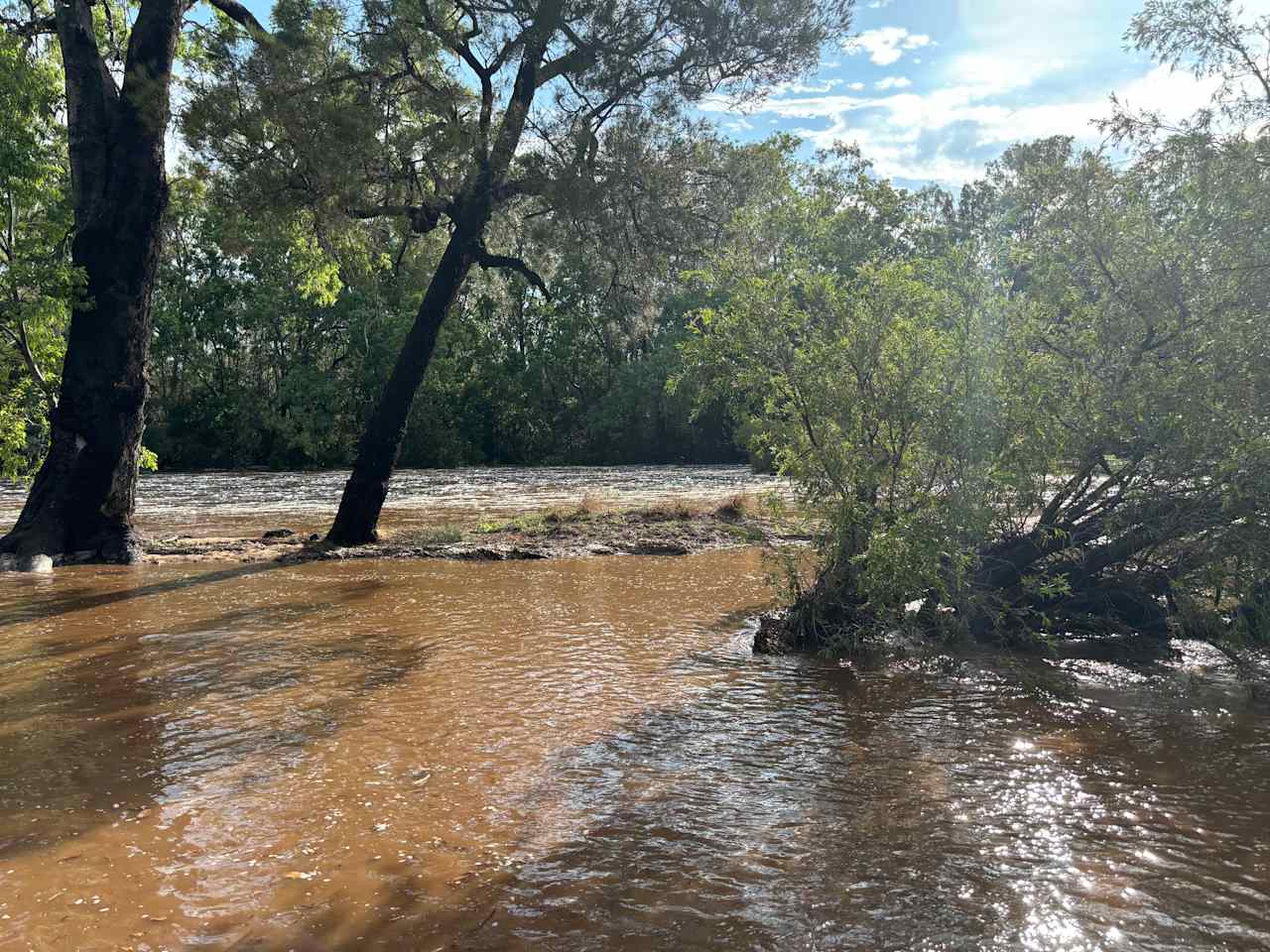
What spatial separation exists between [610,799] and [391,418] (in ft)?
34.6

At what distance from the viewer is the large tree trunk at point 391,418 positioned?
45.5 feet

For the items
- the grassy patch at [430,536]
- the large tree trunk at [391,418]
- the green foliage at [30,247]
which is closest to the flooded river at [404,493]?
the grassy patch at [430,536]

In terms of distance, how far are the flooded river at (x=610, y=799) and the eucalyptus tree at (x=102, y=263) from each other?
5.19 metres

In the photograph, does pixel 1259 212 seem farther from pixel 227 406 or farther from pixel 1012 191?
pixel 227 406

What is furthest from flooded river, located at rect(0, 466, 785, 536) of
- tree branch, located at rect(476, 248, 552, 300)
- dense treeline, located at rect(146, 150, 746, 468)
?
dense treeline, located at rect(146, 150, 746, 468)

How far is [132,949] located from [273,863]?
2.15 ft

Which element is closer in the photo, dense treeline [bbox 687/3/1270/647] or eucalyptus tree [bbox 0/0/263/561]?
dense treeline [bbox 687/3/1270/647]

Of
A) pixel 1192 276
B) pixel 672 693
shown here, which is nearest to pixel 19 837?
pixel 672 693

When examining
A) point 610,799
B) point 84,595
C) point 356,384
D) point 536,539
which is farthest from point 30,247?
point 356,384

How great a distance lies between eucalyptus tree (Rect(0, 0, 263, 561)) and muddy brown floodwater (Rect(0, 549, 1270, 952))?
17.6ft

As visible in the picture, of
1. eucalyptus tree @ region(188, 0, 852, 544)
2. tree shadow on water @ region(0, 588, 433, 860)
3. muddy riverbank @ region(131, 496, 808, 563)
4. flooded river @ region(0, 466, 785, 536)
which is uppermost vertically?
eucalyptus tree @ region(188, 0, 852, 544)

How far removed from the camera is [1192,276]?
21.6 feet

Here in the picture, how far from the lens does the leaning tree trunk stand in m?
11.9

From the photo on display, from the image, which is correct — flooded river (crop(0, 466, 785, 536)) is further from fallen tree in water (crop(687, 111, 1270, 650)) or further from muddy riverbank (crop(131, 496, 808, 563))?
fallen tree in water (crop(687, 111, 1270, 650))
